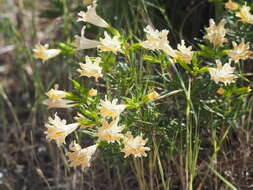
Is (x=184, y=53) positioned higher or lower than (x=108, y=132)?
higher

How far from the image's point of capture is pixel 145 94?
136cm

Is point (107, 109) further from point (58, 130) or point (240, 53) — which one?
point (240, 53)

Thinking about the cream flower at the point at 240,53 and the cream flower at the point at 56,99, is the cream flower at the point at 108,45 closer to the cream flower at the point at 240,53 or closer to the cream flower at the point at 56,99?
the cream flower at the point at 56,99

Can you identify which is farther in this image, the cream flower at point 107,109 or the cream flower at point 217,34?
the cream flower at point 217,34

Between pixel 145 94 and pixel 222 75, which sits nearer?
pixel 222 75

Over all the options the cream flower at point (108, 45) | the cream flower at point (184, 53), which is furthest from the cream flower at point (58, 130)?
the cream flower at point (184, 53)

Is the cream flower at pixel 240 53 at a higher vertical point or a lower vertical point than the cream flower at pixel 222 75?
higher

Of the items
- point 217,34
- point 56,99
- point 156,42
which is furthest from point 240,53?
point 56,99

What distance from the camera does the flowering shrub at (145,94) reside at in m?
1.19

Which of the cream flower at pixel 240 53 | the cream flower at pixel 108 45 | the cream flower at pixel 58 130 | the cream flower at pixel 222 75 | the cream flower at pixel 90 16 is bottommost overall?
the cream flower at pixel 58 130

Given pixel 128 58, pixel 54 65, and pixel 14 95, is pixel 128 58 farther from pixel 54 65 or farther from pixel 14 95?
pixel 14 95

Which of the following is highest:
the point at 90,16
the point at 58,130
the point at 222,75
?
the point at 90,16

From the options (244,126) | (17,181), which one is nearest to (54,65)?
(17,181)

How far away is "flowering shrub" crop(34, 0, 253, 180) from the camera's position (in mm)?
1186
